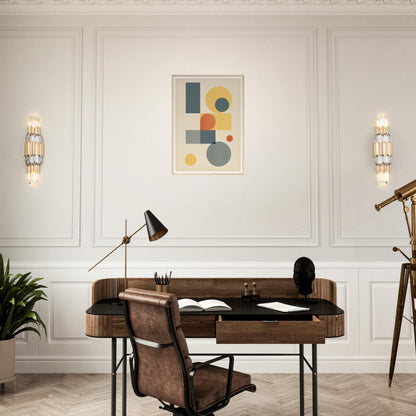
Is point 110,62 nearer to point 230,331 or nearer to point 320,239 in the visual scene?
point 320,239

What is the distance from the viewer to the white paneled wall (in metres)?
4.06

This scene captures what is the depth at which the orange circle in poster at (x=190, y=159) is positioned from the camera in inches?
163

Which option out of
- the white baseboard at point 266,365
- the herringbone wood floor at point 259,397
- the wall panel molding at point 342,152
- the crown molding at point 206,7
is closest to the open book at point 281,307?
the herringbone wood floor at point 259,397

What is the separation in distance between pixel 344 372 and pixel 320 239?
1.21 meters

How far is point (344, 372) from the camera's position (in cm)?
400

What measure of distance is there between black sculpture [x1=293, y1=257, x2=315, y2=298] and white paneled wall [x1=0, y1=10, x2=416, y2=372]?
1108mm

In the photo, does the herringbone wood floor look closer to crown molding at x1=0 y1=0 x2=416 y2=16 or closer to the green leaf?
the green leaf

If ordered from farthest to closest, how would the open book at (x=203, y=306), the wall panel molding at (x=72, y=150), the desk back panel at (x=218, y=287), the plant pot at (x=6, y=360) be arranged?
1. the wall panel molding at (x=72, y=150)
2. the plant pot at (x=6, y=360)
3. the desk back panel at (x=218, y=287)
4. the open book at (x=203, y=306)

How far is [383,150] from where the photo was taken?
405cm

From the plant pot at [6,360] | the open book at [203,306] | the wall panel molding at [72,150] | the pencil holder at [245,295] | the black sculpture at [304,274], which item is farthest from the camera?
the wall panel molding at [72,150]

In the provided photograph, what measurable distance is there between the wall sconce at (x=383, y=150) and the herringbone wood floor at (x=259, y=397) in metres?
1.81

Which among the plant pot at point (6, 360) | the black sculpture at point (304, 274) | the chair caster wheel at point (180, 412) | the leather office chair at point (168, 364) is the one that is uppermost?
the black sculpture at point (304, 274)

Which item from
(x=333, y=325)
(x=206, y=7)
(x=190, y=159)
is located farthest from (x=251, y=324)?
(x=206, y=7)

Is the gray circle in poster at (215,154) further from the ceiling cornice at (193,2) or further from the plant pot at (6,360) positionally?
the plant pot at (6,360)
